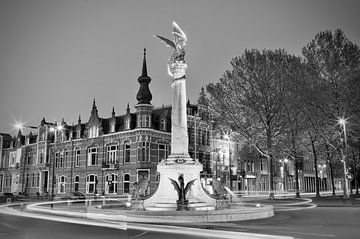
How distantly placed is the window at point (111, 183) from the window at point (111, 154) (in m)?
2.13

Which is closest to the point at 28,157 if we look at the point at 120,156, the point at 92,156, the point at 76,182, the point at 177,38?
the point at 76,182

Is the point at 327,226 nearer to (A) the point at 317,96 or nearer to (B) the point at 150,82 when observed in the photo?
(A) the point at 317,96

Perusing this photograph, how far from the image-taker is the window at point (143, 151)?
50925 mm

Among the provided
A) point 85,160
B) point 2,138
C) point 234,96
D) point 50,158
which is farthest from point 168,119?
point 2,138

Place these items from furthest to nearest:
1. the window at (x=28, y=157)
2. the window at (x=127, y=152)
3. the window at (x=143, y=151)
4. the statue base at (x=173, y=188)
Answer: the window at (x=28, y=157)
the window at (x=127, y=152)
the window at (x=143, y=151)
the statue base at (x=173, y=188)

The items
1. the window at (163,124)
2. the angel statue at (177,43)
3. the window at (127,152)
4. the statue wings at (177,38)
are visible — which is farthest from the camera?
the window at (163,124)

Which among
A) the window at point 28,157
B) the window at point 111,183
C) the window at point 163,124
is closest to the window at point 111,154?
the window at point 111,183

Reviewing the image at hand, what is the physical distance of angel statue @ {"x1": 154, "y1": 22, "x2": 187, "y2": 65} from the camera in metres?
24.2

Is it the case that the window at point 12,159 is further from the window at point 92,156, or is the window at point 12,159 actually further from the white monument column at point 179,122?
the white monument column at point 179,122

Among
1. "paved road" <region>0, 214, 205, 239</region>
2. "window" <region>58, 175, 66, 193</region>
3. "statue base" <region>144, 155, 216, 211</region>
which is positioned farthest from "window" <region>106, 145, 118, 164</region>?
"paved road" <region>0, 214, 205, 239</region>

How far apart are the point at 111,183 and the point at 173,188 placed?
3402cm

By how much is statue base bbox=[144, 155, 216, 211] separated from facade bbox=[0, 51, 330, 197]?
2142 cm

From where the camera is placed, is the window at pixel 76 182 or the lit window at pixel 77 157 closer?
the window at pixel 76 182

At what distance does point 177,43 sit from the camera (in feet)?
80.6
